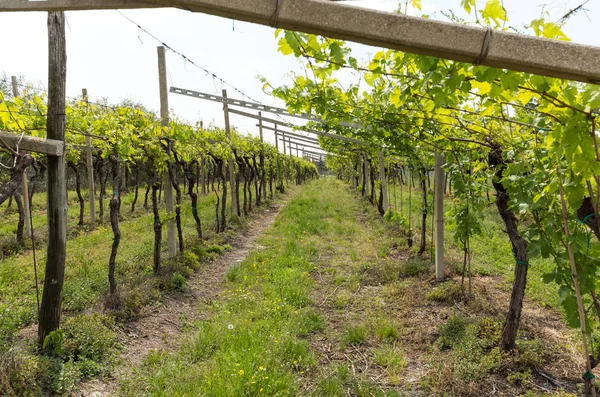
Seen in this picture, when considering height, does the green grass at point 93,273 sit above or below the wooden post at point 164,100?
below

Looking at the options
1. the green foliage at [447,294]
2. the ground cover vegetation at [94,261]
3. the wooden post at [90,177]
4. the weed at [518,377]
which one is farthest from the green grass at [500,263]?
the wooden post at [90,177]

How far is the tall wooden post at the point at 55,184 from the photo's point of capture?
3.91 metres

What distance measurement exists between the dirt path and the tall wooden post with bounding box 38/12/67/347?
88 cm

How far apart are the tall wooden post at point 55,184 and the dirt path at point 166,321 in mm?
882

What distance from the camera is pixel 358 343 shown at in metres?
4.50

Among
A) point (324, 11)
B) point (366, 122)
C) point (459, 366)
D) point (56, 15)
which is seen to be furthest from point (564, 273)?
point (56, 15)

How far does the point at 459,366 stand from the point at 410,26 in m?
3.44

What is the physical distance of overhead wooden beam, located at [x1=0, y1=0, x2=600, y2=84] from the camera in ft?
4.27

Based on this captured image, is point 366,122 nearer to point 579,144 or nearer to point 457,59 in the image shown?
point 579,144

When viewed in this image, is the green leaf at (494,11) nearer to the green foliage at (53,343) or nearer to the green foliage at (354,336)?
the green foliage at (354,336)

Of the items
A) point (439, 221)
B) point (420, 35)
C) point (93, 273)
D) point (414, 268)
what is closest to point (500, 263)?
point (414, 268)

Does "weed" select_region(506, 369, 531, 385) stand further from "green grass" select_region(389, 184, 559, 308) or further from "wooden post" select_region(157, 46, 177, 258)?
"wooden post" select_region(157, 46, 177, 258)

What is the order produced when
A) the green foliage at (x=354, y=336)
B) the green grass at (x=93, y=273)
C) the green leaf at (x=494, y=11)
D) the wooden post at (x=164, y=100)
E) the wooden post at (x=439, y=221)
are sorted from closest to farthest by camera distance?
the green leaf at (x=494, y=11), the green foliage at (x=354, y=336), the green grass at (x=93, y=273), the wooden post at (x=439, y=221), the wooden post at (x=164, y=100)

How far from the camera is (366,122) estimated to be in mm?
5031
